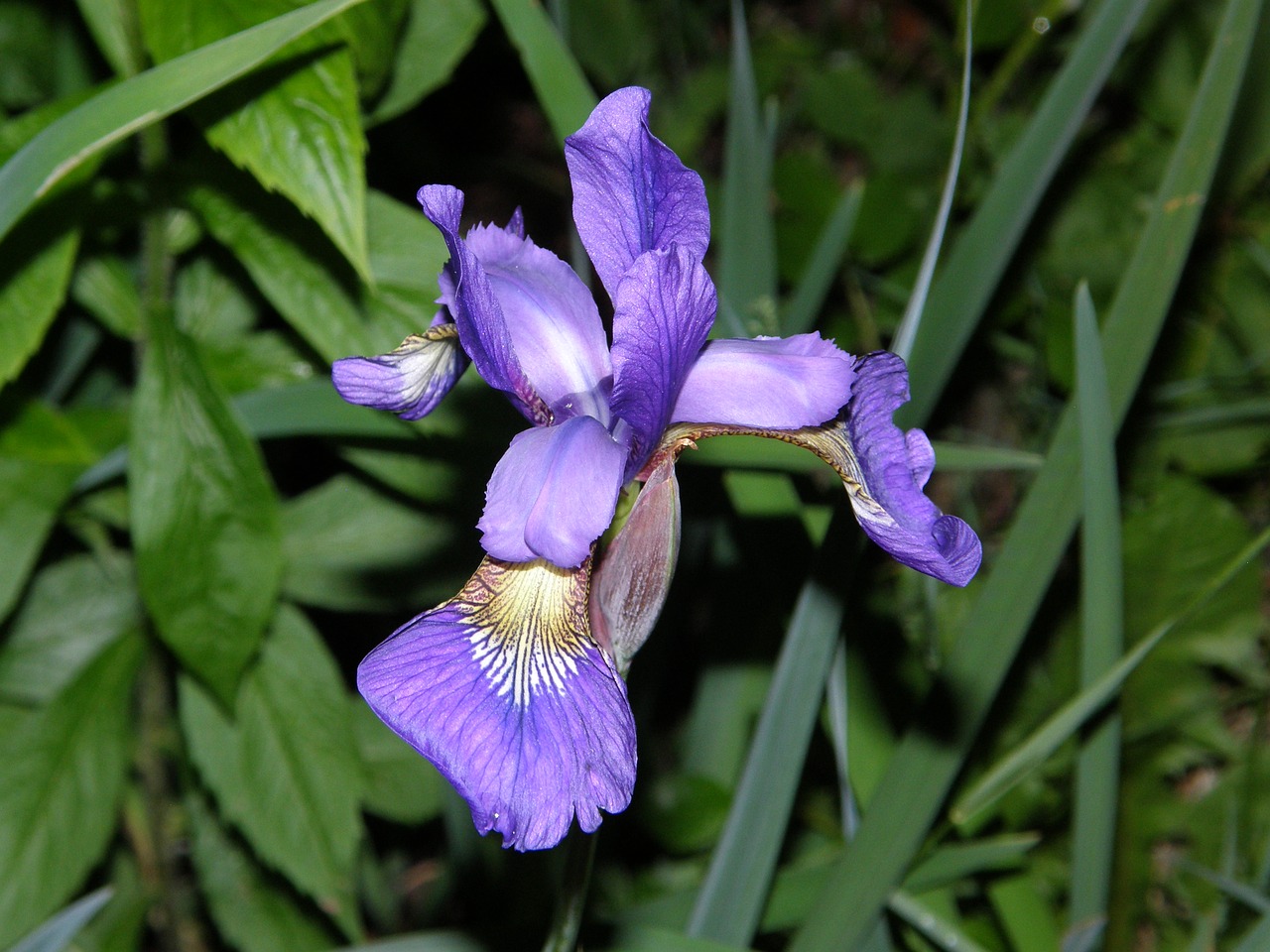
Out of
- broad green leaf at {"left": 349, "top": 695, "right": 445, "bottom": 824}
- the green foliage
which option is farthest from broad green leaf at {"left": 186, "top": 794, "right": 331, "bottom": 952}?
broad green leaf at {"left": 349, "top": 695, "right": 445, "bottom": 824}

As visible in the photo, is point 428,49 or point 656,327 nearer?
point 656,327

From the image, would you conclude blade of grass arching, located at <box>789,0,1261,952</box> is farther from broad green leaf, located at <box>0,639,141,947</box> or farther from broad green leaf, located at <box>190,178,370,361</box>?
broad green leaf, located at <box>0,639,141,947</box>

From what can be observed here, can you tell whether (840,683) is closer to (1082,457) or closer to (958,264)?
(1082,457)

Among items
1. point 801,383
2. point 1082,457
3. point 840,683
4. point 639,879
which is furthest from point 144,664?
point 1082,457

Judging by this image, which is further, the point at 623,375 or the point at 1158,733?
the point at 1158,733

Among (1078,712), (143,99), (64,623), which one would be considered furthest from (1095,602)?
(64,623)

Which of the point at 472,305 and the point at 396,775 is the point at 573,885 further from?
the point at 396,775
